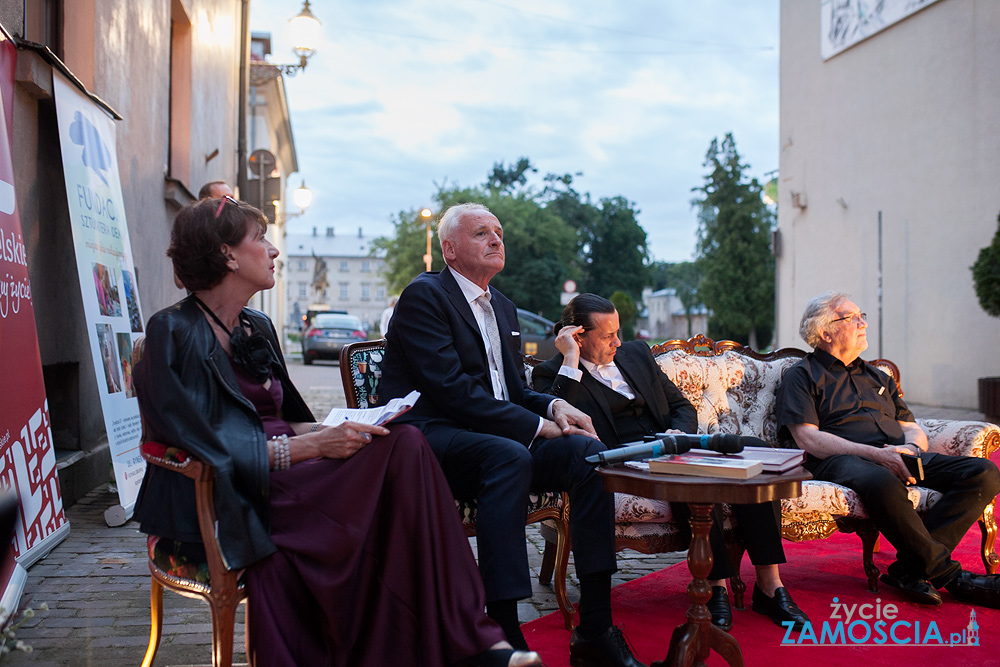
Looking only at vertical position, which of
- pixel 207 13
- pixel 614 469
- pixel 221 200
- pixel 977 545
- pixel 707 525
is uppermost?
pixel 207 13

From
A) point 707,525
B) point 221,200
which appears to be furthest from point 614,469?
point 221,200

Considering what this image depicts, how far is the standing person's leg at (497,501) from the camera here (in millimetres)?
2629

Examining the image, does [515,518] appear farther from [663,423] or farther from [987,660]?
[987,660]

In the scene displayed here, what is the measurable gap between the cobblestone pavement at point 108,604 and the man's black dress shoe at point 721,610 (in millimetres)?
663

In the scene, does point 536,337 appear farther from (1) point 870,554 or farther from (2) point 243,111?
(1) point 870,554

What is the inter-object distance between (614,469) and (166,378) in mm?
1458

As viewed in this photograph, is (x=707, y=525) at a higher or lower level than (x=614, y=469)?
lower

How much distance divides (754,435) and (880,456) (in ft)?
2.27

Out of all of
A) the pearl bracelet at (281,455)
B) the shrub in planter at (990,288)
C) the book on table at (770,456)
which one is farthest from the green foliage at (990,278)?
the pearl bracelet at (281,455)

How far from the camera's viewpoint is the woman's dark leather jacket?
90.5 inches

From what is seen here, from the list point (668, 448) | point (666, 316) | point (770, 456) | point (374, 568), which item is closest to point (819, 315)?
point (770, 456)

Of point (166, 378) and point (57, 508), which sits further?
point (57, 508)

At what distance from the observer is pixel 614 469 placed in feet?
8.97

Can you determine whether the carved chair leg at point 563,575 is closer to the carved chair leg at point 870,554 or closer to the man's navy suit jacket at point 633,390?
the man's navy suit jacket at point 633,390
